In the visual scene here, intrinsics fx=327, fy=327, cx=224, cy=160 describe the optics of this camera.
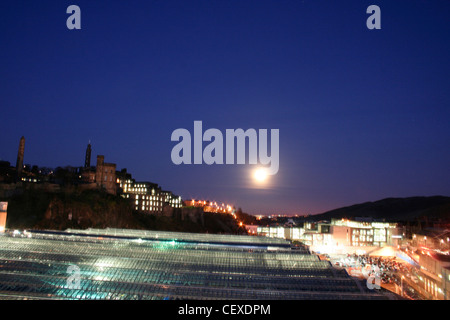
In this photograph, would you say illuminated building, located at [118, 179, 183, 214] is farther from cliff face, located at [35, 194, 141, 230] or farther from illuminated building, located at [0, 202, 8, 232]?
illuminated building, located at [0, 202, 8, 232]

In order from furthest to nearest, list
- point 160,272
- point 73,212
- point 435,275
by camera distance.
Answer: point 73,212 → point 435,275 → point 160,272

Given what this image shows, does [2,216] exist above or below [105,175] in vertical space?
below

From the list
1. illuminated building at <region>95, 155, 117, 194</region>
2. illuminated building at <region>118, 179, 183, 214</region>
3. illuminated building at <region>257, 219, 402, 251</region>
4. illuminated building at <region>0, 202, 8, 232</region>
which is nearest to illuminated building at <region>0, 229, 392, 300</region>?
illuminated building at <region>0, 202, 8, 232</region>

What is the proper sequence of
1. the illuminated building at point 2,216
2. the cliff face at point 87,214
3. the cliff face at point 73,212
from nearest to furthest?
1. the illuminated building at point 2,216
2. the cliff face at point 73,212
3. the cliff face at point 87,214

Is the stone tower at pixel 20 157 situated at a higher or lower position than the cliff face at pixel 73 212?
higher

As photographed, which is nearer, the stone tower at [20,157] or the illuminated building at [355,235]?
the illuminated building at [355,235]

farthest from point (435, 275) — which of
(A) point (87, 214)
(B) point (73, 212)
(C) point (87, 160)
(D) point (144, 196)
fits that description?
(C) point (87, 160)

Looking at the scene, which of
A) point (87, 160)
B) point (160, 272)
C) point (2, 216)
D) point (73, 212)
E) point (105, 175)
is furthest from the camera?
point (87, 160)

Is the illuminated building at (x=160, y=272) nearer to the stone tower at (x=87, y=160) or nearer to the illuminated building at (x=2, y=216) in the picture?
the illuminated building at (x=2, y=216)

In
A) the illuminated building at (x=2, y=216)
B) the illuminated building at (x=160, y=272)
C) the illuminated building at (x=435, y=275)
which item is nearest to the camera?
the illuminated building at (x=160, y=272)

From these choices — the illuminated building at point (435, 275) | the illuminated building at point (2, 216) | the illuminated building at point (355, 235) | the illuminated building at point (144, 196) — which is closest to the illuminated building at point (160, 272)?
the illuminated building at point (2, 216)

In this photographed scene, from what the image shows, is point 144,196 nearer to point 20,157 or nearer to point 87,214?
point 87,214
